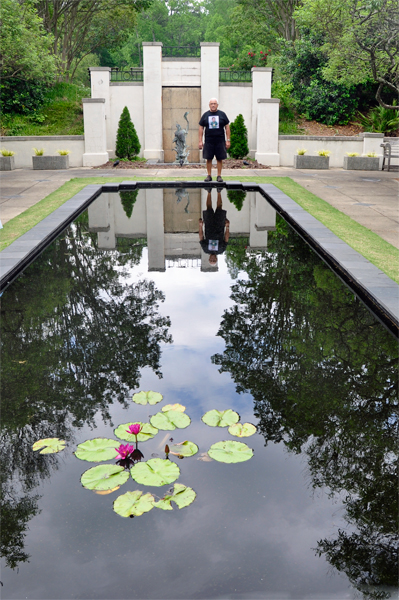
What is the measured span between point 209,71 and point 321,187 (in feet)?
27.2

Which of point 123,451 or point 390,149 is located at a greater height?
point 390,149

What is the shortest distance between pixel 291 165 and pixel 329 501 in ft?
56.0

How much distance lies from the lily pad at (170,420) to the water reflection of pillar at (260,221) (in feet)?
15.1

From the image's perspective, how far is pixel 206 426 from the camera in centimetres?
351

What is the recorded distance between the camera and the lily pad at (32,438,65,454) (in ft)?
10.7

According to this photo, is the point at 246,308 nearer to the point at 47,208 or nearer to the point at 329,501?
the point at 329,501

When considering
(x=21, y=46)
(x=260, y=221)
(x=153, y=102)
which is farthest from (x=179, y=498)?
(x=153, y=102)

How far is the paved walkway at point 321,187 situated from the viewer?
9.76 meters

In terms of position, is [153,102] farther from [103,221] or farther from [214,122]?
[103,221]

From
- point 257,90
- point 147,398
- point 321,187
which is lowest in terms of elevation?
point 147,398

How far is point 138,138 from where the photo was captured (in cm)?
1933

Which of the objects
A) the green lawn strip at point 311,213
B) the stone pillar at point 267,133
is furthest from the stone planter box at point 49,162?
the stone pillar at point 267,133

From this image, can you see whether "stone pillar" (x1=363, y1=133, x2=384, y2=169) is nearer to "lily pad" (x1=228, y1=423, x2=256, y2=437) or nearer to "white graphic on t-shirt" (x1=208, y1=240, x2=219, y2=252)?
"white graphic on t-shirt" (x1=208, y1=240, x2=219, y2=252)

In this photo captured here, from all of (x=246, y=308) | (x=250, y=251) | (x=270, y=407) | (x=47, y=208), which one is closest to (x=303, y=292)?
(x=246, y=308)
